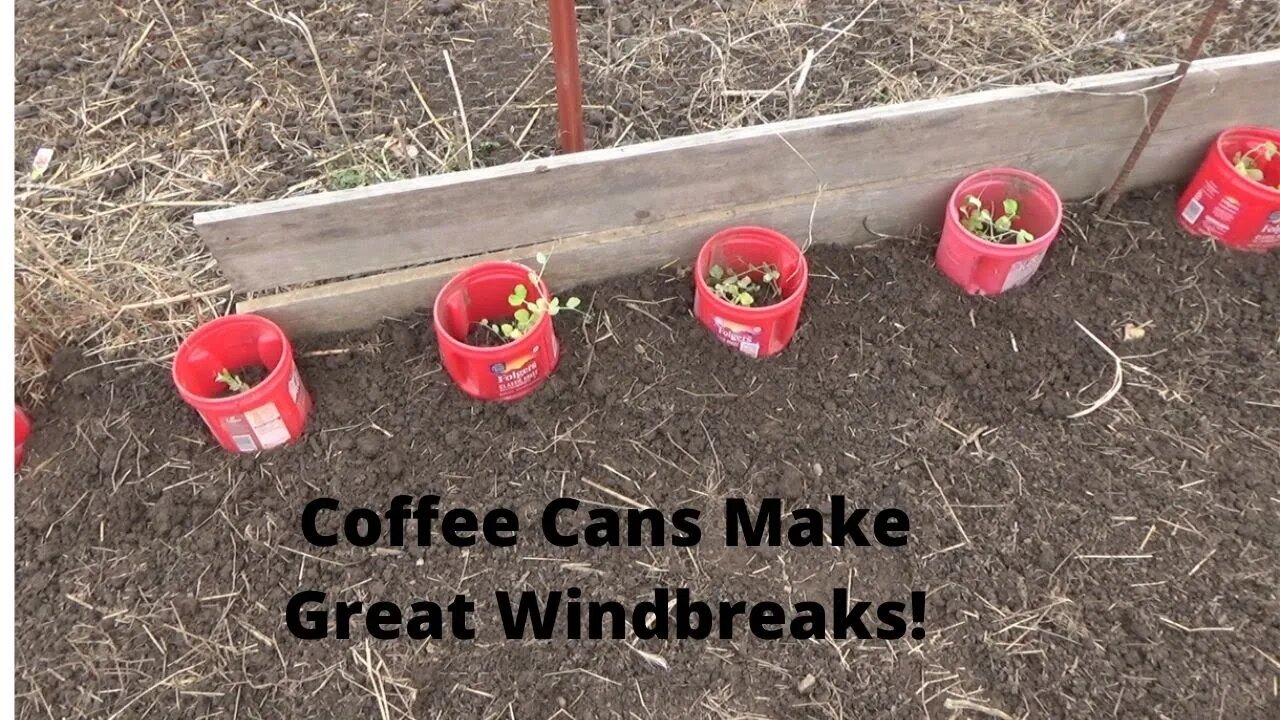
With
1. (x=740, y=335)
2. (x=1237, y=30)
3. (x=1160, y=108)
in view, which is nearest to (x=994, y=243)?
(x=1160, y=108)

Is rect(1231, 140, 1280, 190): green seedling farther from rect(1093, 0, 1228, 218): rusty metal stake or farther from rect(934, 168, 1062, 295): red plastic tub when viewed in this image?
rect(934, 168, 1062, 295): red plastic tub

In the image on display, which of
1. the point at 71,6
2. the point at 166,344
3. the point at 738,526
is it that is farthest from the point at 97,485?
the point at 71,6

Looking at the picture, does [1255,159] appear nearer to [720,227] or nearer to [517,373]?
[720,227]

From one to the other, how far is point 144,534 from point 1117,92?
2464mm

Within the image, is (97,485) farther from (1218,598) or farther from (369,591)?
(1218,598)

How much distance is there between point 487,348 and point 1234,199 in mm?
1861

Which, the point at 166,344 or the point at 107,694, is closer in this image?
the point at 107,694

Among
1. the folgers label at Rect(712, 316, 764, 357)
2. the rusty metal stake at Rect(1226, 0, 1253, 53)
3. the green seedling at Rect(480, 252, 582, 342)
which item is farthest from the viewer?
the rusty metal stake at Rect(1226, 0, 1253, 53)

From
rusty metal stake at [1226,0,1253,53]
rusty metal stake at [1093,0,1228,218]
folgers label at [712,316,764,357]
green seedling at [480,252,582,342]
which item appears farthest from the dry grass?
folgers label at [712,316,764,357]

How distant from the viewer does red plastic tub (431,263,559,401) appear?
196 centimetres

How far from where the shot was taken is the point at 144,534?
197 centimetres

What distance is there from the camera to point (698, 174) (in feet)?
6.85

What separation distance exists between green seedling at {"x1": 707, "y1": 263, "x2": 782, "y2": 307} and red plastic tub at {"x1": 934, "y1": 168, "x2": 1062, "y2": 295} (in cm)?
44

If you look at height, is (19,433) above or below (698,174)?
below
